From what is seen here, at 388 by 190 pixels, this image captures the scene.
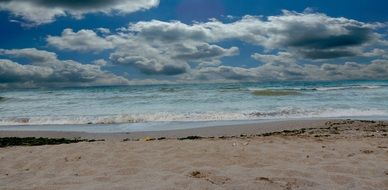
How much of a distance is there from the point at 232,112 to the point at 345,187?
12.1 meters

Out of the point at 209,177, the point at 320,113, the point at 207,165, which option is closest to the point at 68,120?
the point at 320,113

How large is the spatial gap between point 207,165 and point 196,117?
9.93 m

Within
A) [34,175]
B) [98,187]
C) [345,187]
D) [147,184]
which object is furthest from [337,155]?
[34,175]

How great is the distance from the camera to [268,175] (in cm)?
510

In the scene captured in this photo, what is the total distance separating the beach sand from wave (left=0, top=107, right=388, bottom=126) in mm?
6972

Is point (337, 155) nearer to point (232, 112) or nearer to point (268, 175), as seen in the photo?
point (268, 175)

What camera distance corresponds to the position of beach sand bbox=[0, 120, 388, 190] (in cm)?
485

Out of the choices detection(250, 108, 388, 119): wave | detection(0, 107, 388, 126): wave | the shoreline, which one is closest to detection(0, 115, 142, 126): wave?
detection(0, 107, 388, 126): wave

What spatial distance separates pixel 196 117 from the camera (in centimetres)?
1582

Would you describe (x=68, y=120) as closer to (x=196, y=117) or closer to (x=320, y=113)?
(x=196, y=117)

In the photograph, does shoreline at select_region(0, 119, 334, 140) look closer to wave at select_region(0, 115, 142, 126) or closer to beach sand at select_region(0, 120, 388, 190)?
beach sand at select_region(0, 120, 388, 190)

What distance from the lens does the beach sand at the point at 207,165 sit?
4852 millimetres

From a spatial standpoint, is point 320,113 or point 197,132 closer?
point 197,132

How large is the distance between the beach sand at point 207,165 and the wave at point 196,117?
697 cm
